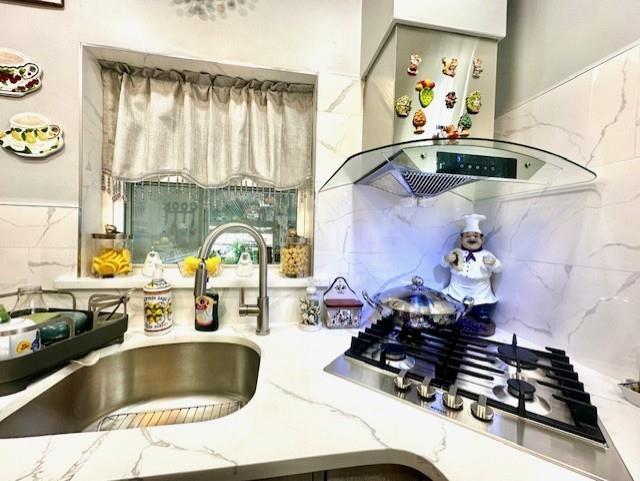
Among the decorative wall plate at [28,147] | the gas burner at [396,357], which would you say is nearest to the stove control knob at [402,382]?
the gas burner at [396,357]

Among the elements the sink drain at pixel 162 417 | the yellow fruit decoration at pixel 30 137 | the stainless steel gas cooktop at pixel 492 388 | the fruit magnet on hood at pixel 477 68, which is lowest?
the sink drain at pixel 162 417

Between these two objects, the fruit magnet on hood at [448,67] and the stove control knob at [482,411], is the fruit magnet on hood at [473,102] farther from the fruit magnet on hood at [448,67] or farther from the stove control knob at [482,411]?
the stove control knob at [482,411]

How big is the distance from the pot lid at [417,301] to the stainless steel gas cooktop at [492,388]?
84 mm

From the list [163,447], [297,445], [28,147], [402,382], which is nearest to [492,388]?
[402,382]

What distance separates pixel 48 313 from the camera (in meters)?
0.81

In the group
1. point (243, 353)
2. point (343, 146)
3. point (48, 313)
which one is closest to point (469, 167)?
point (343, 146)

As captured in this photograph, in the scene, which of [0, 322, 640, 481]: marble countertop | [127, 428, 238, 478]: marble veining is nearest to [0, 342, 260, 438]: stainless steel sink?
[0, 322, 640, 481]: marble countertop

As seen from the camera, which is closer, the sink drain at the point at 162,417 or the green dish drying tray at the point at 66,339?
the green dish drying tray at the point at 66,339

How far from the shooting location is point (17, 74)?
37.1 inches

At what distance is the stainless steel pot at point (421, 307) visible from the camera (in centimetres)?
84

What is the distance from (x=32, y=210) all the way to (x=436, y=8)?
1508 mm

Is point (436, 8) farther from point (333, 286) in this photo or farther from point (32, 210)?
point (32, 210)

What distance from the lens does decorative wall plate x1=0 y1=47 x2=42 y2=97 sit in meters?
0.93

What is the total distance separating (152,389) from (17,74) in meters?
1.15
